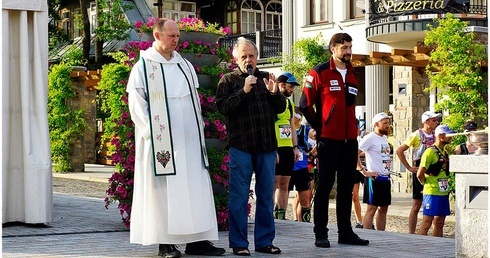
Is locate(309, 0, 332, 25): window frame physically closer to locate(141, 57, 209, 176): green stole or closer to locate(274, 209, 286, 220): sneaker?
locate(274, 209, 286, 220): sneaker

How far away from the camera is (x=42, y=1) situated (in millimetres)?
11656

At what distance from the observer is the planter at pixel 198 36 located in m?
11.7

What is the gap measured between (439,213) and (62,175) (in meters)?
18.4

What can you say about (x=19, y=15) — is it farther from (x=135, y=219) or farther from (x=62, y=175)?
(x=62, y=175)

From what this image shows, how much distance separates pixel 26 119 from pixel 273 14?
3583 centimetres

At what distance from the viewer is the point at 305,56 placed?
3319cm

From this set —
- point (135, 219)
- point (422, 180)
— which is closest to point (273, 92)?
point (135, 219)

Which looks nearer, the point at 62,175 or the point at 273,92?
the point at 273,92

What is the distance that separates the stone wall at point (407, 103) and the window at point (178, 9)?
2522 centimetres

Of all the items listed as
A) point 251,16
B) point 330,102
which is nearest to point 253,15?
point 251,16

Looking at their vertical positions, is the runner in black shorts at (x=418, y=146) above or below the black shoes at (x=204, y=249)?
above

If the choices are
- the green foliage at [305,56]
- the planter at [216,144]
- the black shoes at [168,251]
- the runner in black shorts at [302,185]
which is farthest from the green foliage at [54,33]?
the black shoes at [168,251]

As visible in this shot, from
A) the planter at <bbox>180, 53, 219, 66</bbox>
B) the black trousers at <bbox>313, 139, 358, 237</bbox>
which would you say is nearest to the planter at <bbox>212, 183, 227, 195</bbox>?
the planter at <bbox>180, 53, 219, 66</bbox>

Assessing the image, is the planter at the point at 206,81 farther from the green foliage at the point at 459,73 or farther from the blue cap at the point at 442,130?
the green foliage at the point at 459,73
